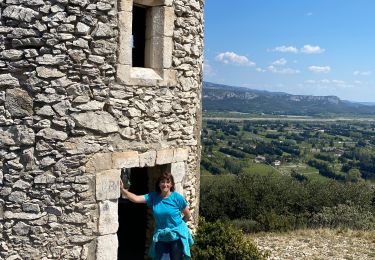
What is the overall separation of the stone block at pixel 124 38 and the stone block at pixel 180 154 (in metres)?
1.73

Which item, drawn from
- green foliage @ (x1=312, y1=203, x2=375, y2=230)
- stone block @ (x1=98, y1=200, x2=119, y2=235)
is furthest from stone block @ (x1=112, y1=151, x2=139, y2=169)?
green foliage @ (x1=312, y1=203, x2=375, y2=230)

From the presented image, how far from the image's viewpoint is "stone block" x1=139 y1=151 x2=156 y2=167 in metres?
6.57

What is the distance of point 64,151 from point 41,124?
0.48m

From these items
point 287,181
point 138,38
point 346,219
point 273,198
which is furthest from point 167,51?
point 287,181

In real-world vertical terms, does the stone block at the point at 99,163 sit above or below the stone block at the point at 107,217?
above

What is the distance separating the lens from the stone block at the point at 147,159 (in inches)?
259

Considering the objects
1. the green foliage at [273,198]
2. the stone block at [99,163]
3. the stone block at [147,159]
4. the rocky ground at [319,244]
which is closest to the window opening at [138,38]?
the stone block at [147,159]

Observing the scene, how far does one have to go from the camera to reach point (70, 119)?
19.4 feet

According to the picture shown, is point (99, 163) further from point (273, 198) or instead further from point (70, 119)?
point (273, 198)

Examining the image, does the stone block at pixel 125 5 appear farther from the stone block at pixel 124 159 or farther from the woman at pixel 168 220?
the woman at pixel 168 220

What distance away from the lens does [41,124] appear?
5809 millimetres

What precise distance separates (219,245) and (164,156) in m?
2.13

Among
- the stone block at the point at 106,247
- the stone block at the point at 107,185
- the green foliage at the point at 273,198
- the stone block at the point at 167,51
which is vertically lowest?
the green foliage at the point at 273,198

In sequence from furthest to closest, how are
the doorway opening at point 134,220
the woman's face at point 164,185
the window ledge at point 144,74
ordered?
1. the doorway opening at point 134,220
2. the window ledge at point 144,74
3. the woman's face at point 164,185
